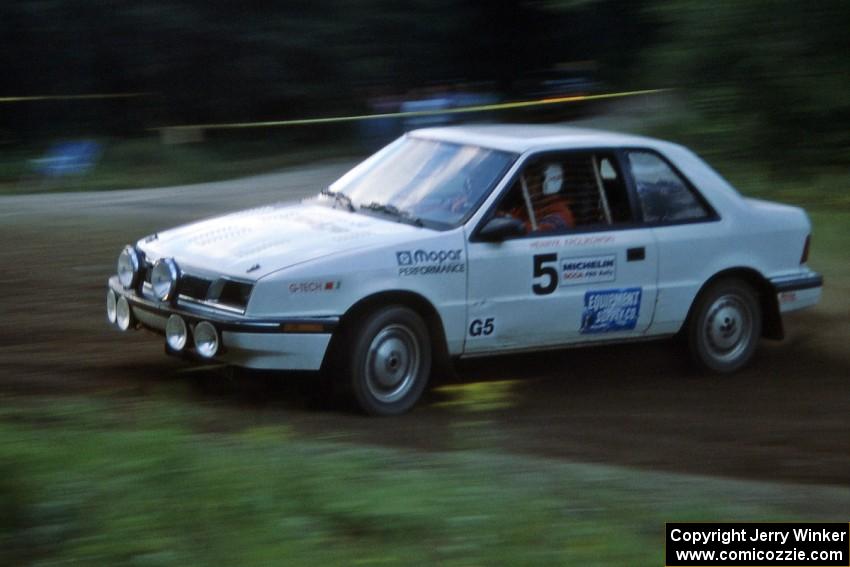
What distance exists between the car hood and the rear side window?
1685 millimetres

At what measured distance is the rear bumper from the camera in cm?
941

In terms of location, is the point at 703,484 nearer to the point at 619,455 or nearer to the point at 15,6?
the point at 619,455

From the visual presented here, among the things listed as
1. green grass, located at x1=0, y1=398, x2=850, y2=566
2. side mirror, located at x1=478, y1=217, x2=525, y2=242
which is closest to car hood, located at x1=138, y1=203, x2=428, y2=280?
side mirror, located at x1=478, y1=217, x2=525, y2=242

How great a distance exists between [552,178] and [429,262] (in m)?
1.17

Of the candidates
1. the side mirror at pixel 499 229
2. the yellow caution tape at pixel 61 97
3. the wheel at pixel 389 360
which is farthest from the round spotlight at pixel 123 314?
the yellow caution tape at pixel 61 97

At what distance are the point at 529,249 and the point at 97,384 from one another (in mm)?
2648

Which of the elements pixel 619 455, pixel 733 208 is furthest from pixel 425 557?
pixel 733 208

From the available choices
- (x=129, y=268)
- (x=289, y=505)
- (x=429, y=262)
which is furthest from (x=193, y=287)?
(x=289, y=505)

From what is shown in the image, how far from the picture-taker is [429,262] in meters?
7.84

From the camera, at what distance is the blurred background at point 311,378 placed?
460 cm

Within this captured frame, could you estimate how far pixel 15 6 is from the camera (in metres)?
21.5

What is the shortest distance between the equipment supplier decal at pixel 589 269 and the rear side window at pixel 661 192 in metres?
0.47

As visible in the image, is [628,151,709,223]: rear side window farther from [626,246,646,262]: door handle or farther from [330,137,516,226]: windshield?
[330,137,516,226]: windshield

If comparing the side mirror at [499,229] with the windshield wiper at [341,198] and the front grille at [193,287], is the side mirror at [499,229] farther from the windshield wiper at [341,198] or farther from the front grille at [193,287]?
the front grille at [193,287]
